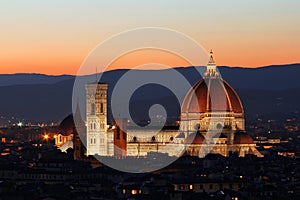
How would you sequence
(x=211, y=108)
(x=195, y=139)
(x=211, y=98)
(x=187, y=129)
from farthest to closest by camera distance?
(x=211, y=98)
(x=211, y=108)
(x=187, y=129)
(x=195, y=139)

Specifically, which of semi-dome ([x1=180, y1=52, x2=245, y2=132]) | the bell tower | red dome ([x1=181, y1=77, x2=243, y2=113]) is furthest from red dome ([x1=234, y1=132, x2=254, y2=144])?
the bell tower

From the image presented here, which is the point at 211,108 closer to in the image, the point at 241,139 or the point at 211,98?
the point at 211,98

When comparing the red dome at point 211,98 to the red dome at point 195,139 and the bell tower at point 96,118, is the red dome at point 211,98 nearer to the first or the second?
the red dome at point 195,139

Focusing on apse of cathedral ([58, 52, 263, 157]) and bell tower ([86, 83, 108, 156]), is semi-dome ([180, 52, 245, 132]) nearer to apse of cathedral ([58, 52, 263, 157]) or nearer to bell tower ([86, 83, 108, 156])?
apse of cathedral ([58, 52, 263, 157])

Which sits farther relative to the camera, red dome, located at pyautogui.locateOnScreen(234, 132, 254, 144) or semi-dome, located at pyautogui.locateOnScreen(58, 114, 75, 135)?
semi-dome, located at pyautogui.locateOnScreen(58, 114, 75, 135)

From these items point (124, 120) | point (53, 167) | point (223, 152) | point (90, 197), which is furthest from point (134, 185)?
point (124, 120)

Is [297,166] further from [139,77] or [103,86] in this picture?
[139,77]

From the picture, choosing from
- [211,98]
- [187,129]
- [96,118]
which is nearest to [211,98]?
[211,98]

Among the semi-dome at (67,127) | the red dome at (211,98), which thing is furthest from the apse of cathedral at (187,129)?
the semi-dome at (67,127)
